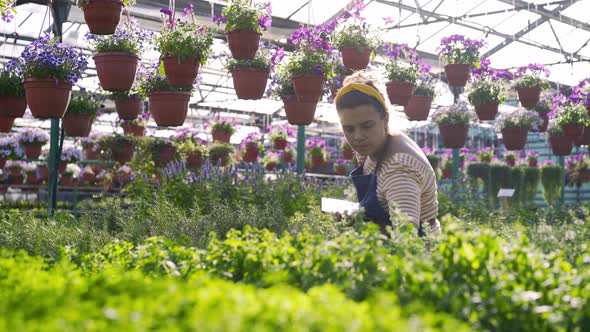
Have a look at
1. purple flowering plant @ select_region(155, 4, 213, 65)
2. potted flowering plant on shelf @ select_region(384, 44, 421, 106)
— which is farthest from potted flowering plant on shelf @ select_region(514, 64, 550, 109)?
purple flowering plant @ select_region(155, 4, 213, 65)

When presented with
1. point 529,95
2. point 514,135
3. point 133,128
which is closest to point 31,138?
point 133,128

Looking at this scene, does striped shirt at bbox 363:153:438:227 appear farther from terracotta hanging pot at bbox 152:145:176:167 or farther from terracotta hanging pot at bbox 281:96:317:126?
terracotta hanging pot at bbox 152:145:176:167

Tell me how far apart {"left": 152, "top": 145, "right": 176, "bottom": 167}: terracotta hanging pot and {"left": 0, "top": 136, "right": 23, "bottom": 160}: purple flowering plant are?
309 cm

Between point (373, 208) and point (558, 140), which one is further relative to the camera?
point (558, 140)

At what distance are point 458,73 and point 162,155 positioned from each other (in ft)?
10.2

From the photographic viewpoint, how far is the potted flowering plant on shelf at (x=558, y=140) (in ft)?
26.9

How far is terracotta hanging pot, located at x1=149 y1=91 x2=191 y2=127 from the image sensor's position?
470 centimetres

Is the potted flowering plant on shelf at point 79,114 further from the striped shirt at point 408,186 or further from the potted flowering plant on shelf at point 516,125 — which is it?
the potted flowering plant on shelf at point 516,125

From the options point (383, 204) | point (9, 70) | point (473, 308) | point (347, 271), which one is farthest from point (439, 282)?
point (9, 70)

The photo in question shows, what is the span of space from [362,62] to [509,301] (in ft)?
12.7

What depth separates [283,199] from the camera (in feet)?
16.7

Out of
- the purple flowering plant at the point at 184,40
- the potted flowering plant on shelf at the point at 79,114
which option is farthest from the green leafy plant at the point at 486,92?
the potted flowering plant on shelf at the point at 79,114

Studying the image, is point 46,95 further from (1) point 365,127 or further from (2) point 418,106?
(2) point 418,106

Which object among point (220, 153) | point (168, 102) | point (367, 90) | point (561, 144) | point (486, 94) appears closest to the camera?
point (367, 90)
